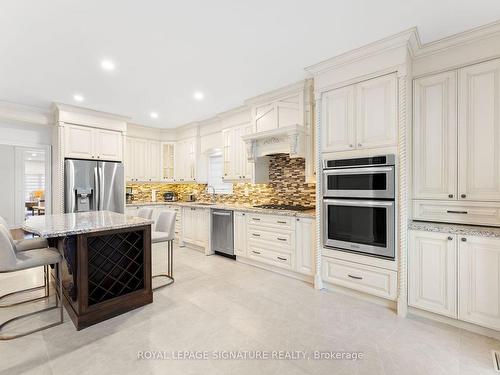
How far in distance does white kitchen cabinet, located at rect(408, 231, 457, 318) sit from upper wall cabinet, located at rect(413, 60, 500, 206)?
1.64 feet

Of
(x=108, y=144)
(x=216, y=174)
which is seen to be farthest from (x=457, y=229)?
(x=108, y=144)

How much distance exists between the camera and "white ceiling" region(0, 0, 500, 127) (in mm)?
2057

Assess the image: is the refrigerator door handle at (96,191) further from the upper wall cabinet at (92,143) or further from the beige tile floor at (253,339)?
the beige tile floor at (253,339)

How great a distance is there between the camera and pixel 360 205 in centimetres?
272

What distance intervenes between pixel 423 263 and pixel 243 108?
3503 millimetres

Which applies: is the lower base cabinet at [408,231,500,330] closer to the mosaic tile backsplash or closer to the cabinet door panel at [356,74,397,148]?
the cabinet door panel at [356,74,397,148]

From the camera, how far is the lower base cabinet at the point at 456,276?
2.09m

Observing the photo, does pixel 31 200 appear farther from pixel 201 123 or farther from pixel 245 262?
pixel 245 262

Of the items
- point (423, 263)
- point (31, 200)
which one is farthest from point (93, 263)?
point (31, 200)

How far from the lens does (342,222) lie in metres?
2.89

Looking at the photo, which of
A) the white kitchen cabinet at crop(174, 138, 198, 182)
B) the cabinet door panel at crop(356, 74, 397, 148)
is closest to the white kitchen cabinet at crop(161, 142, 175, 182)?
the white kitchen cabinet at crop(174, 138, 198, 182)

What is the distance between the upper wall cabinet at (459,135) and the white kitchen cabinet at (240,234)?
2.41 meters

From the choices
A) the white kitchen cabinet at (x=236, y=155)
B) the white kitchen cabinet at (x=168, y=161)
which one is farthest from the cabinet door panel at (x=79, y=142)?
the white kitchen cabinet at (x=236, y=155)

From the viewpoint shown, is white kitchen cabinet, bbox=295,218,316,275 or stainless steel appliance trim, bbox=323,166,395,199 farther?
white kitchen cabinet, bbox=295,218,316,275
